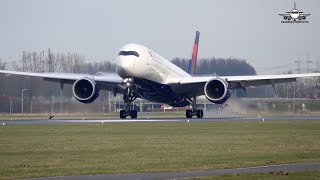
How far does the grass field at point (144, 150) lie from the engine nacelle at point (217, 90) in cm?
2007

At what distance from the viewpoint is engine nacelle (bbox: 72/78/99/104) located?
7206cm

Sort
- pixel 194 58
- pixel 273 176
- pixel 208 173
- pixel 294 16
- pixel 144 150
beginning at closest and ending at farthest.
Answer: pixel 273 176 → pixel 208 173 → pixel 144 150 → pixel 294 16 → pixel 194 58

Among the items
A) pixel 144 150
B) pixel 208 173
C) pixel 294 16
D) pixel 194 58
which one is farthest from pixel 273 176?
pixel 194 58

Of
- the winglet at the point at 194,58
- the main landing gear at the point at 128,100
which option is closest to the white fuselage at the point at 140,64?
the main landing gear at the point at 128,100

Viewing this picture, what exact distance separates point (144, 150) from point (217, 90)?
37420 mm

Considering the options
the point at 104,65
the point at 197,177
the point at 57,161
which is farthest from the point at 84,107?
the point at 197,177

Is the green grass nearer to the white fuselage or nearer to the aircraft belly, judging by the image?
the white fuselage

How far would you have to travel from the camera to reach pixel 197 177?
2381 cm

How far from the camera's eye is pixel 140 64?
230 feet

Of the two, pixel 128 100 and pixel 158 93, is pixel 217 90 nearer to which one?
pixel 158 93

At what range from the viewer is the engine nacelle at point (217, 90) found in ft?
230

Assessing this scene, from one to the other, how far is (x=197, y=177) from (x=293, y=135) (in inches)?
841

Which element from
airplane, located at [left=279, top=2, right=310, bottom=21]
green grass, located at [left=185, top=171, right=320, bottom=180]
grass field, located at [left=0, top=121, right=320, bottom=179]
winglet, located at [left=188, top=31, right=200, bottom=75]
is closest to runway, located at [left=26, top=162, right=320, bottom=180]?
green grass, located at [left=185, top=171, right=320, bottom=180]

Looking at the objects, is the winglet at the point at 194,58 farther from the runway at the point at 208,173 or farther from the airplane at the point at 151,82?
the runway at the point at 208,173
